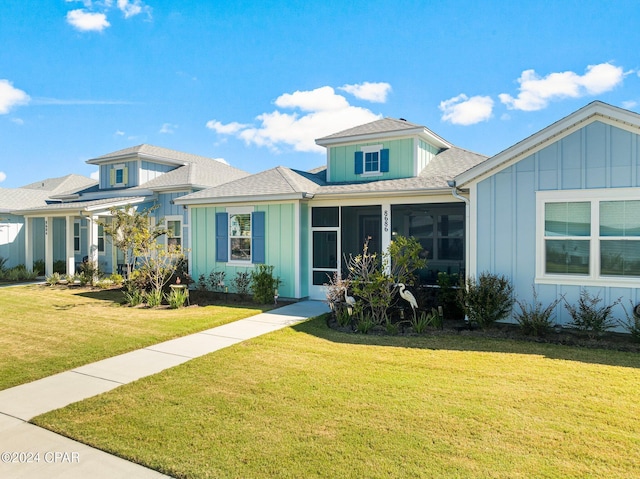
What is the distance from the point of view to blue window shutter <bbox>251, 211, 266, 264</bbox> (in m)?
12.6

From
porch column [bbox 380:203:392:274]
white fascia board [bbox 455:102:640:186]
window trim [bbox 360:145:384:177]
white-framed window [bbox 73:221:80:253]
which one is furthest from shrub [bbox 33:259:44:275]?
white fascia board [bbox 455:102:640:186]

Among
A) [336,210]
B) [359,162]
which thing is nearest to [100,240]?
[336,210]

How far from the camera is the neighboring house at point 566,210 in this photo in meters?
7.59

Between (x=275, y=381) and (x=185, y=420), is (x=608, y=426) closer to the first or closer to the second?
(x=275, y=381)

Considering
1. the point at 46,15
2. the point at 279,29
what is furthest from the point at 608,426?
the point at 46,15

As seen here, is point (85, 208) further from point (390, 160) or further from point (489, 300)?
point (489, 300)

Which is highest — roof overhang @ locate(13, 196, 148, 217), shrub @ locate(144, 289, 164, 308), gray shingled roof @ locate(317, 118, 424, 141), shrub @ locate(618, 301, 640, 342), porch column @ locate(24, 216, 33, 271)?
gray shingled roof @ locate(317, 118, 424, 141)

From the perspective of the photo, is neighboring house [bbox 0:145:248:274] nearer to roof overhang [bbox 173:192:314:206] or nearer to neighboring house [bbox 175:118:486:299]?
roof overhang [bbox 173:192:314:206]

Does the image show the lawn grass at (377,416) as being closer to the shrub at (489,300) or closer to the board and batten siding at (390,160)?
the shrub at (489,300)

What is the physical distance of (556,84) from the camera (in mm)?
13633

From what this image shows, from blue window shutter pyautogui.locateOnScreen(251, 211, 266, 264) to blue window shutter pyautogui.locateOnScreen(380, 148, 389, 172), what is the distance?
4324mm

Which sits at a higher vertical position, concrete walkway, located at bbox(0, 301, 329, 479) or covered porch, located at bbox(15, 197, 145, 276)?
covered porch, located at bbox(15, 197, 145, 276)

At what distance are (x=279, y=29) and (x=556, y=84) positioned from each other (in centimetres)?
954

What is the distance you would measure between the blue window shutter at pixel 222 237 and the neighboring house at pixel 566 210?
7792 millimetres
